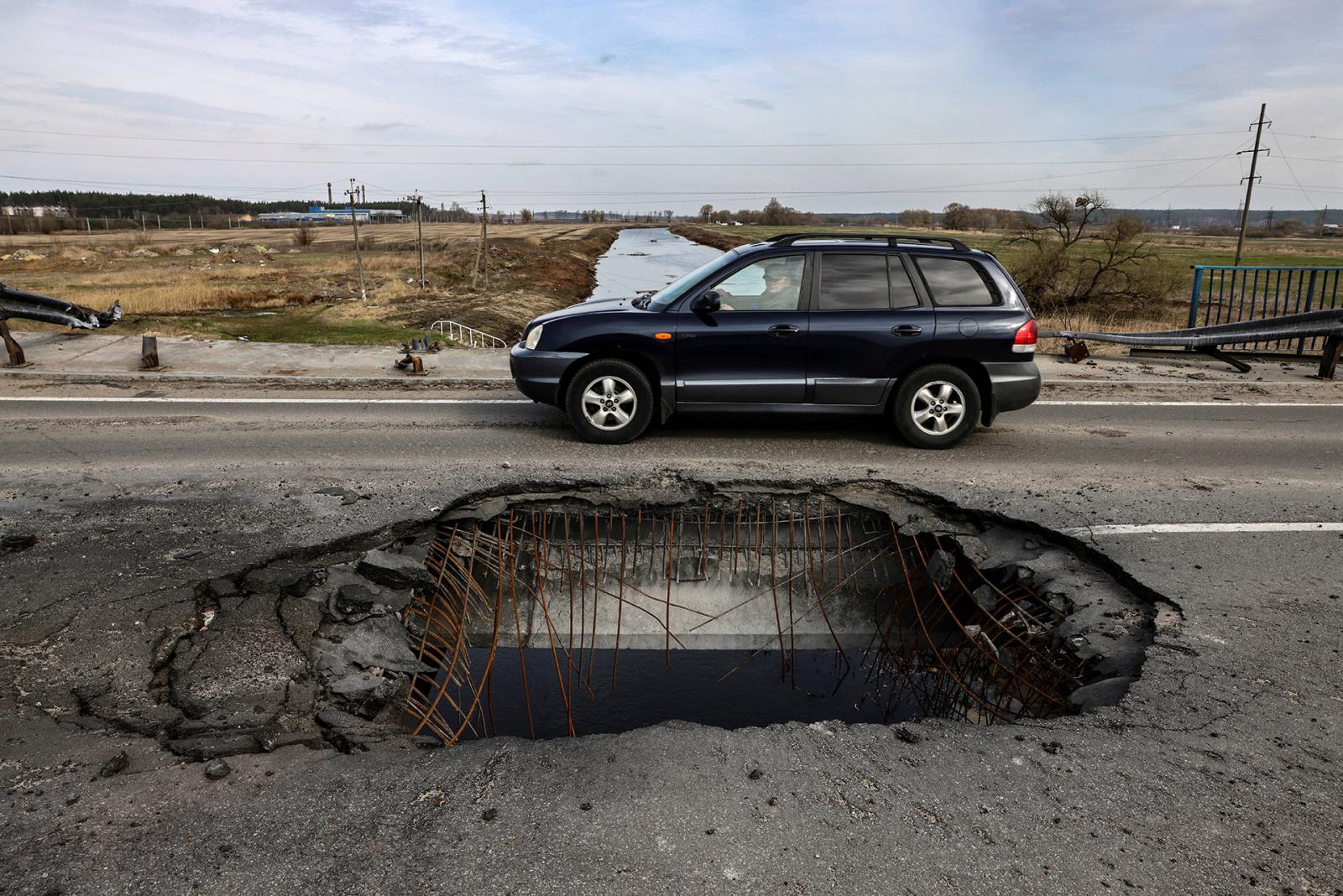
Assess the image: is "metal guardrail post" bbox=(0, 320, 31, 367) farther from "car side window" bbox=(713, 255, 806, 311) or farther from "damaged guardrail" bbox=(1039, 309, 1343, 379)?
"damaged guardrail" bbox=(1039, 309, 1343, 379)

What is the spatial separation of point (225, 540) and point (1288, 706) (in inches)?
233

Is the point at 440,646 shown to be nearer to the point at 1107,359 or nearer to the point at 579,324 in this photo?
the point at 579,324

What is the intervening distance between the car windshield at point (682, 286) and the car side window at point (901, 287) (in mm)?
1446

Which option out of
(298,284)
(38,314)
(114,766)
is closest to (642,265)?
(298,284)

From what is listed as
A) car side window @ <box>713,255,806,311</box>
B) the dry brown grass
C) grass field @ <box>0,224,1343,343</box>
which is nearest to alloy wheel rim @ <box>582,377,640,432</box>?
car side window @ <box>713,255,806,311</box>

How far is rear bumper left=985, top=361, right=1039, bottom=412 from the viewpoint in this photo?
7.82m

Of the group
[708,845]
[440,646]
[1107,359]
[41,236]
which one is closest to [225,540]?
[440,646]

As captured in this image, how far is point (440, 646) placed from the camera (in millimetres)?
5141

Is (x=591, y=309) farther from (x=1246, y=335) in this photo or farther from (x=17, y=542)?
(x=1246, y=335)

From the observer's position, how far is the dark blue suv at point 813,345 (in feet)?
25.4

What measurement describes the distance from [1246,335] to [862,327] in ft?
27.1

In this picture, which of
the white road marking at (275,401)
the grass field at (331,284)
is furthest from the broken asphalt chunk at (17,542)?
the grass field at (331,284)

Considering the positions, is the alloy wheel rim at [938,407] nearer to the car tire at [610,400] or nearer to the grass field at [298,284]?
the car tire at [610,400]

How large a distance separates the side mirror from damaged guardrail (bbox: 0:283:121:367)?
9.77 metres
